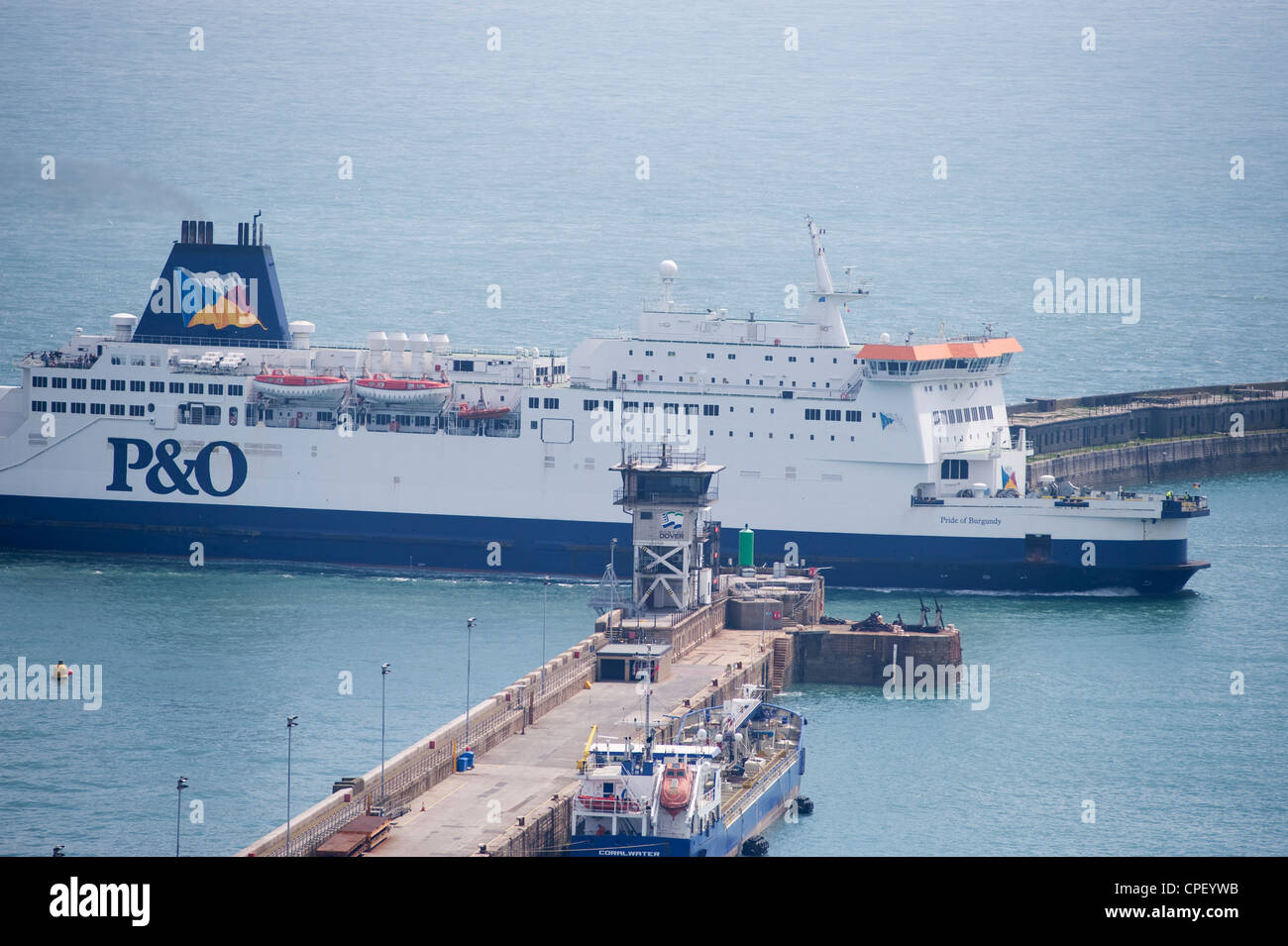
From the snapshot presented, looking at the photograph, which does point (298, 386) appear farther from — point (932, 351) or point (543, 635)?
point (932, 351)

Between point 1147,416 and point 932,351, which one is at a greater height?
point 932,351

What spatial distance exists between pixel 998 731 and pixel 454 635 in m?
11.8

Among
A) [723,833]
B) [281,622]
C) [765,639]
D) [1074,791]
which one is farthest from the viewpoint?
[281,622]

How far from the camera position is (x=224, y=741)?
36.3 meters

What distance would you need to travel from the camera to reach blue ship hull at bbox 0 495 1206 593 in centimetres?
5028

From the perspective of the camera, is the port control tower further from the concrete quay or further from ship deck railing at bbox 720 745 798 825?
ship deck railing at bbox 720 745 798 825

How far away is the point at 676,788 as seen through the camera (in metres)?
29.2

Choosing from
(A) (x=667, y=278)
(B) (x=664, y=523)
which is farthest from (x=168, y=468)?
(B) (x=664, y=523)

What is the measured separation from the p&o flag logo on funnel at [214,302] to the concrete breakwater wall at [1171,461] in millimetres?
22014

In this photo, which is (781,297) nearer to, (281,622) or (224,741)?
(281,622)

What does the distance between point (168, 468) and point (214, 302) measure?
4.52m

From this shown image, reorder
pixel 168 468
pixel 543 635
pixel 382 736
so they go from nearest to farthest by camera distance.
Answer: pixel 382 736 → pixel 543 635 → pixel 168 468

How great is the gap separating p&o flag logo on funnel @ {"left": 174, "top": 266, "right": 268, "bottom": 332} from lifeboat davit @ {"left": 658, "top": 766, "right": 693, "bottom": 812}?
29.4 meters

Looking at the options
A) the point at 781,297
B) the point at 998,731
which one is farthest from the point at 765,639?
the point at 781,297
